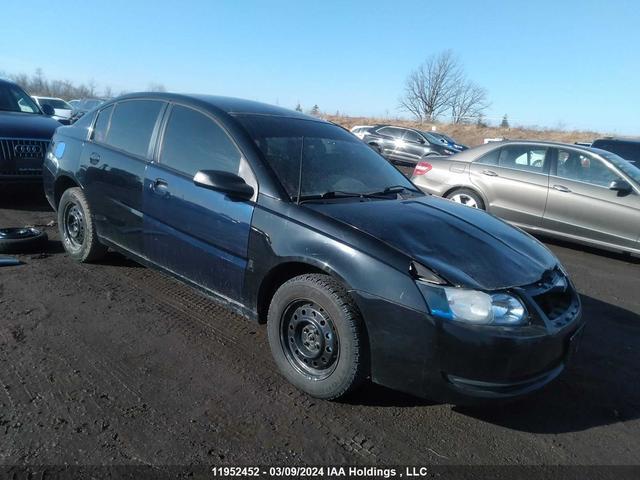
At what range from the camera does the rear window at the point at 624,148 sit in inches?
416

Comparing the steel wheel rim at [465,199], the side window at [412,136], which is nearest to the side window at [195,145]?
the steel wheel rim at [465,199]

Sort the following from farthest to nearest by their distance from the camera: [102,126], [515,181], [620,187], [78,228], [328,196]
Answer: [515,181] < [620,187] < [78,228] < [102,126] < [328,196]

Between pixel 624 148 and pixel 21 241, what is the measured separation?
1142 cm

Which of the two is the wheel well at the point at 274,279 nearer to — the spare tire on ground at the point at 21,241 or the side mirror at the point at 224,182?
the side mirror at the point at 224,182

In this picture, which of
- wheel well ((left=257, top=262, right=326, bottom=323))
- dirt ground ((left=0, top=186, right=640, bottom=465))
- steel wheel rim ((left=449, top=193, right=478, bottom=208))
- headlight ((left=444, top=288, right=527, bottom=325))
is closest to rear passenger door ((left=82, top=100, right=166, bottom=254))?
dirt ground ((left=0, top=186, right=640, bottom=465))

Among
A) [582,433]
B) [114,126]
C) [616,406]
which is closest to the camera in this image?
[582,433]

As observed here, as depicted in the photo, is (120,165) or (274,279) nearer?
(274,279)

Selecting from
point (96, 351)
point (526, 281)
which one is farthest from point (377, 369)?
point (96, 351)

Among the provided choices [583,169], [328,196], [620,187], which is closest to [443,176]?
[583,169]

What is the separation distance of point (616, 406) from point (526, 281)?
3.64 feet

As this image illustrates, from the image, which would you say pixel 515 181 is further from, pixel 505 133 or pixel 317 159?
pixel 505 133

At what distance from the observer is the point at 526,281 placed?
2.73 meters

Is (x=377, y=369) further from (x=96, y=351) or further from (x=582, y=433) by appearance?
(x=96, y=351)

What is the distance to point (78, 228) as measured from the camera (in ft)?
15.9
